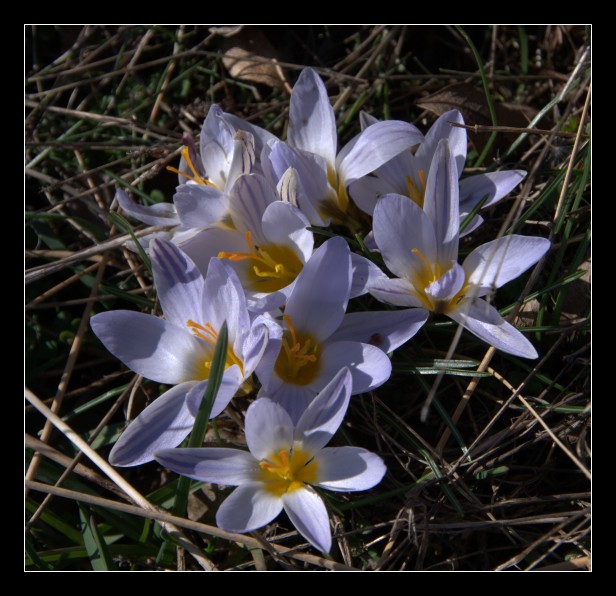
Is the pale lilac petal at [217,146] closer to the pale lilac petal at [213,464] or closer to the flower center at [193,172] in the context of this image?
the flower center at [193,172]

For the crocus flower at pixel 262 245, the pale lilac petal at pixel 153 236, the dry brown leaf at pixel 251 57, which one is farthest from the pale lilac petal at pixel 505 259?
the dry brown leaf at pixel 251 57

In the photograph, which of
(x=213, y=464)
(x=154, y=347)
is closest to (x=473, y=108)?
A: (x=154, y=347)

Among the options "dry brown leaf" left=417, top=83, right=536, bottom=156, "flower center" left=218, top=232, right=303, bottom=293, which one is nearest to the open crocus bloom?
"flower center" left=218, top=232, right=303, bottom=293

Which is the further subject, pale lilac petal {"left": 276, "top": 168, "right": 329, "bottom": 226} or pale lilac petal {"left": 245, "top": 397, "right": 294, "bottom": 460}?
pale lilac petal {"left": 276, "top": 168, "right": 329, "bottom": 226}

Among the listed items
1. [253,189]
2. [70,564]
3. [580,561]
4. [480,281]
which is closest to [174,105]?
[253,189]

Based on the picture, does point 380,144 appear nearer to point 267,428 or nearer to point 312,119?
point 312,119

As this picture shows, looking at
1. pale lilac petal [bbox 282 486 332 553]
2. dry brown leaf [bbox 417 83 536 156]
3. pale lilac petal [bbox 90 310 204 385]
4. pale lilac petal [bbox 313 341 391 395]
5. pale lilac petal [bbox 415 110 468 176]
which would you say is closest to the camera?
pale lilac petal [bbox 282 486 332 553]

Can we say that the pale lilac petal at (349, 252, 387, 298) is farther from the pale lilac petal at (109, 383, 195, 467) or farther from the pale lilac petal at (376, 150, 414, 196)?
the pale lilac petal at (109, 383, 195, 467)
